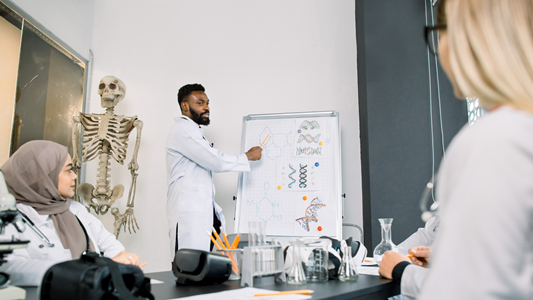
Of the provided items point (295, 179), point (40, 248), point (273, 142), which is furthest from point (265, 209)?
point (40, 248)

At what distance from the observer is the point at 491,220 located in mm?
424

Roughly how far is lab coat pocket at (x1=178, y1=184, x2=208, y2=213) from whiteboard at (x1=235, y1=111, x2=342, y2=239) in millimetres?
399

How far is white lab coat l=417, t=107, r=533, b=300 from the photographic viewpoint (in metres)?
0.42

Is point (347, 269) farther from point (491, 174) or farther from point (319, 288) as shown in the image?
point (491, 174)

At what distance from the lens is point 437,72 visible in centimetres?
267

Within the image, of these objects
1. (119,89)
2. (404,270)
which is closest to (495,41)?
(404,270)

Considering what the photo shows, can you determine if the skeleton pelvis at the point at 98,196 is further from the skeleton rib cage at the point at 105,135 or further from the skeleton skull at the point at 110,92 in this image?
the skeleton skull at the point at 110,92

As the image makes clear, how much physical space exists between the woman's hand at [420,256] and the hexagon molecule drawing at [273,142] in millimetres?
1684

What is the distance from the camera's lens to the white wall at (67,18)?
3221mm

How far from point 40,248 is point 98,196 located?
68.7 inches

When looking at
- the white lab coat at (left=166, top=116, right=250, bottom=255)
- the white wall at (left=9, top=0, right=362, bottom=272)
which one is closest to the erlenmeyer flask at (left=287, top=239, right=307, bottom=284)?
the white lab coat at (left=166, top=116, right=250, bottom=255)

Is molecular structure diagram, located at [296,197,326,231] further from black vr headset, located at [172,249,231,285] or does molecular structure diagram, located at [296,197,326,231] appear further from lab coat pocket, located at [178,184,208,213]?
black vr headset, located at [172,249,231,285]

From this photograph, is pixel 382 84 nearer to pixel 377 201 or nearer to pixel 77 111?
pixel 377 201

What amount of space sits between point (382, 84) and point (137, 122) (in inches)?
84.4
